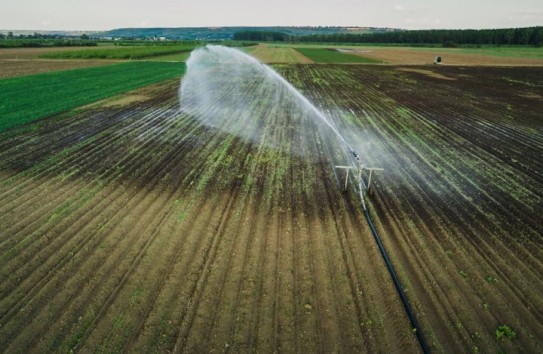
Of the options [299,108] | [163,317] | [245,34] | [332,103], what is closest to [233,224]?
[163,317]

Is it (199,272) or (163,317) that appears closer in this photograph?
(163,317)

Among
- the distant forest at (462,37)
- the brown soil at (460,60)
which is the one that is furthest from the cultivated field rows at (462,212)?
the distant forest at (462,37)

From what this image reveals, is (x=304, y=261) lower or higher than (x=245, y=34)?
lower

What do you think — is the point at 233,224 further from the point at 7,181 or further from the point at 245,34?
the point at 245,34

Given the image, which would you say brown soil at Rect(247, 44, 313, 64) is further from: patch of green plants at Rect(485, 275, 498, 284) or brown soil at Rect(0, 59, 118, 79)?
patch of green plants at Rect(485, 275, 498, 284)

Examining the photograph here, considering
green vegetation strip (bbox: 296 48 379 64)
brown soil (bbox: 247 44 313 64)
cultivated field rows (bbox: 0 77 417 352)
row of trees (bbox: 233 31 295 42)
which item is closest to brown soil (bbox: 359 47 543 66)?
green vegetation strip (bbox: 296 48 379 64)

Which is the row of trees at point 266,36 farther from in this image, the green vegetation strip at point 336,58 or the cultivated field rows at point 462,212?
the cultivated field rows at point 462,212

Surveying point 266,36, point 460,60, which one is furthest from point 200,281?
point 266,36

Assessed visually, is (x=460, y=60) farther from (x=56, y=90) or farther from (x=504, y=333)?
(x=504, y=333)
